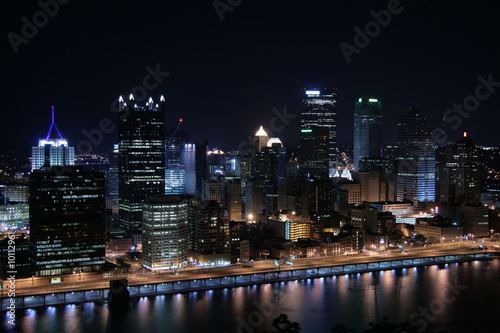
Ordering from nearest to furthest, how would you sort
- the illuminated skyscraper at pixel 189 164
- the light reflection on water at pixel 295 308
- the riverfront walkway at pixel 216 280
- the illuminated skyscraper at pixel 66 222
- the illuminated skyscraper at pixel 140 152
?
the light reflection on water at pixel 295 308 < the riverfront walkway at pixel 216 280 < the illuminated skyscraper at pixel 66 222 < the illuminated skyscraper at pixel 140 152 < the illuminated skyscraper at pixel 189 164

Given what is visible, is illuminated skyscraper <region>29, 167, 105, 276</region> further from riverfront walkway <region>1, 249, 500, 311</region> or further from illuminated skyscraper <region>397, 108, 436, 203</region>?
illuminated skyscraper <region>397, 108, 436, 203</region>

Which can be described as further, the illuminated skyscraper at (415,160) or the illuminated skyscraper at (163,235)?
the illuminated skyscraper at (415,160)

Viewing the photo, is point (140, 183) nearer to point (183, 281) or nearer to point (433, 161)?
point (183, 281)

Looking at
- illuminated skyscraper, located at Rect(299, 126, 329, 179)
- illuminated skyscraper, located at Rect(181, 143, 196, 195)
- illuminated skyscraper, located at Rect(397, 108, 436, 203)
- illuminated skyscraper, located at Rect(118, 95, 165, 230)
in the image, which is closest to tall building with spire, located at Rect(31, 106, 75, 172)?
illuminated skyscraper, located at Rect(118, 95, 165, 230)

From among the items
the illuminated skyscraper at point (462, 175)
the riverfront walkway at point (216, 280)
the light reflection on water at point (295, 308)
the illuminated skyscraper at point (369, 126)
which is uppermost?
the illuminated skyscraper at point (369, 126)

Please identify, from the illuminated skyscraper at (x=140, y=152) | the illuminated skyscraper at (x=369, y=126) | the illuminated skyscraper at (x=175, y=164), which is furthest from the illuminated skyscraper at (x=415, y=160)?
the illuminated skyscraper at (x=140, y=152)

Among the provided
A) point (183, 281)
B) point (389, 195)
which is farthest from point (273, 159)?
point (183, 281)

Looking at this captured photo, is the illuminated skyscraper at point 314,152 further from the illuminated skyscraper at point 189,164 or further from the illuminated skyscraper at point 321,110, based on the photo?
the illuminated skyscraper at point 189,164

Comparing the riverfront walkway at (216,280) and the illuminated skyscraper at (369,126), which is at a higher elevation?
the illuminated skyscraper at (369,126)
